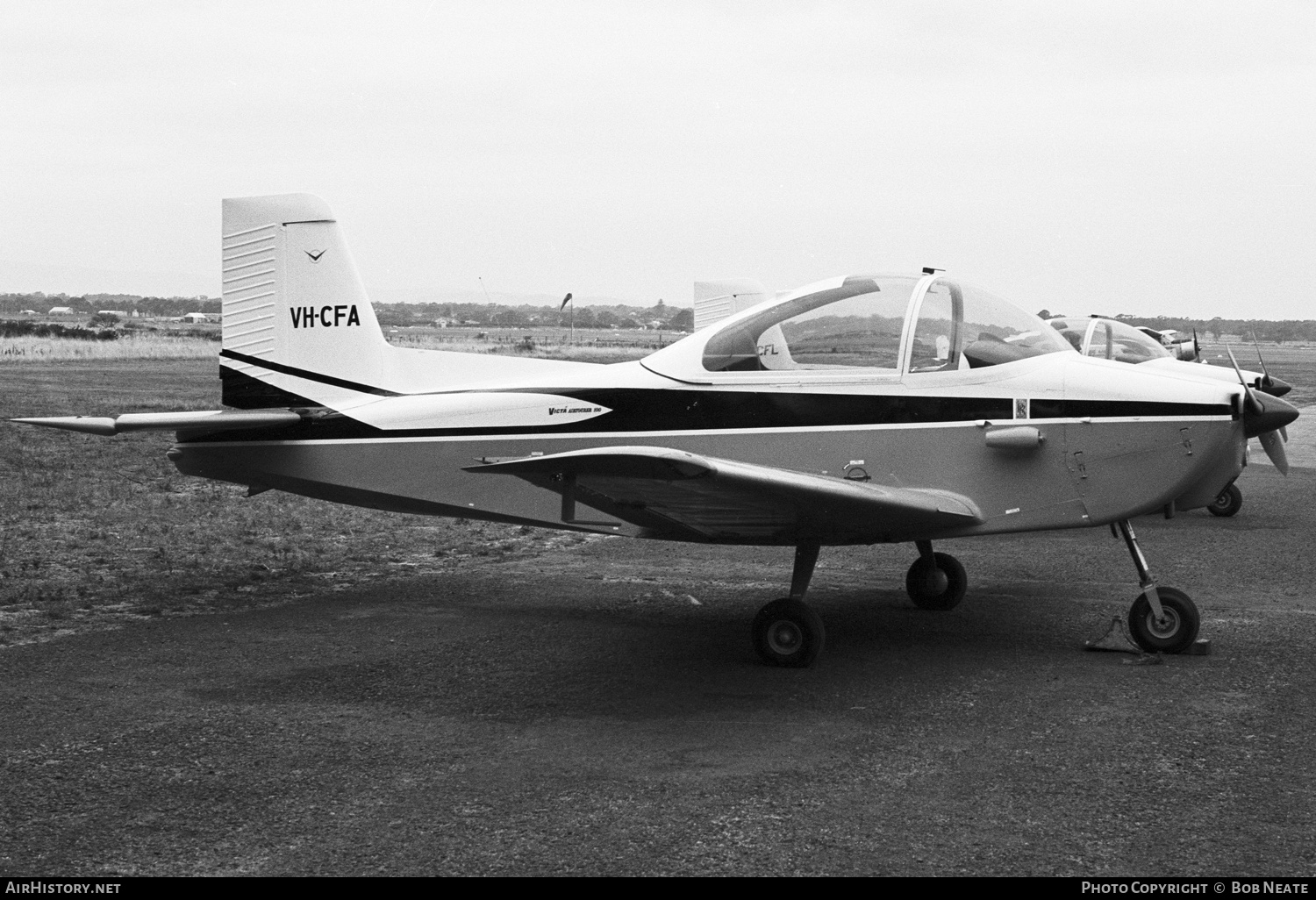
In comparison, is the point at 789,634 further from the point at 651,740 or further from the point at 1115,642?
the point at 1115,642

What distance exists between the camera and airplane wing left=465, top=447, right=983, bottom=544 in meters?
5.53

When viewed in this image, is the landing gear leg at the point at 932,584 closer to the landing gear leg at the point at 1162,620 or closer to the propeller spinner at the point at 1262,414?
the landing gear leg at the point at 1162,620

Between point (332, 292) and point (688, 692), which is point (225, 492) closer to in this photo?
point (332, 292)

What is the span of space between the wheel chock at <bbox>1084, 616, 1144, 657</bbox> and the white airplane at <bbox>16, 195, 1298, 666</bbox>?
0.52ft

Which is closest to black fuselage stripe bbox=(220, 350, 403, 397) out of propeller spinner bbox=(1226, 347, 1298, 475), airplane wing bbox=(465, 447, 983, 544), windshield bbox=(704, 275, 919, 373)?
airplane wing bbox=(465, 447, 983, 544)

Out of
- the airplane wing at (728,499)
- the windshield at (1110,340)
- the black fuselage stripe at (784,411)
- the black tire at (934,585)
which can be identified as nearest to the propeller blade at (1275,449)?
the black fuselage stripe at (784,411)

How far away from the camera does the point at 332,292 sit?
27.7 ft

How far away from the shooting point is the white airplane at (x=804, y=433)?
21.7 ft

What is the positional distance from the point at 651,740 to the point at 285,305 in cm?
446

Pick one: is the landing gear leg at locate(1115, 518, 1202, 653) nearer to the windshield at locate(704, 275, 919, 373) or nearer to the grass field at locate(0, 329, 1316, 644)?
the windshield at locate(704, 275, 919, 373)

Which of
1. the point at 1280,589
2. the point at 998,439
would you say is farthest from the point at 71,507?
the point at 1280,589

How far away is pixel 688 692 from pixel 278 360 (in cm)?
386

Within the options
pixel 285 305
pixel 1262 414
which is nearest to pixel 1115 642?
pixel 1262 414

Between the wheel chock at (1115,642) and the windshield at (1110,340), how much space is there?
25.4 ft
